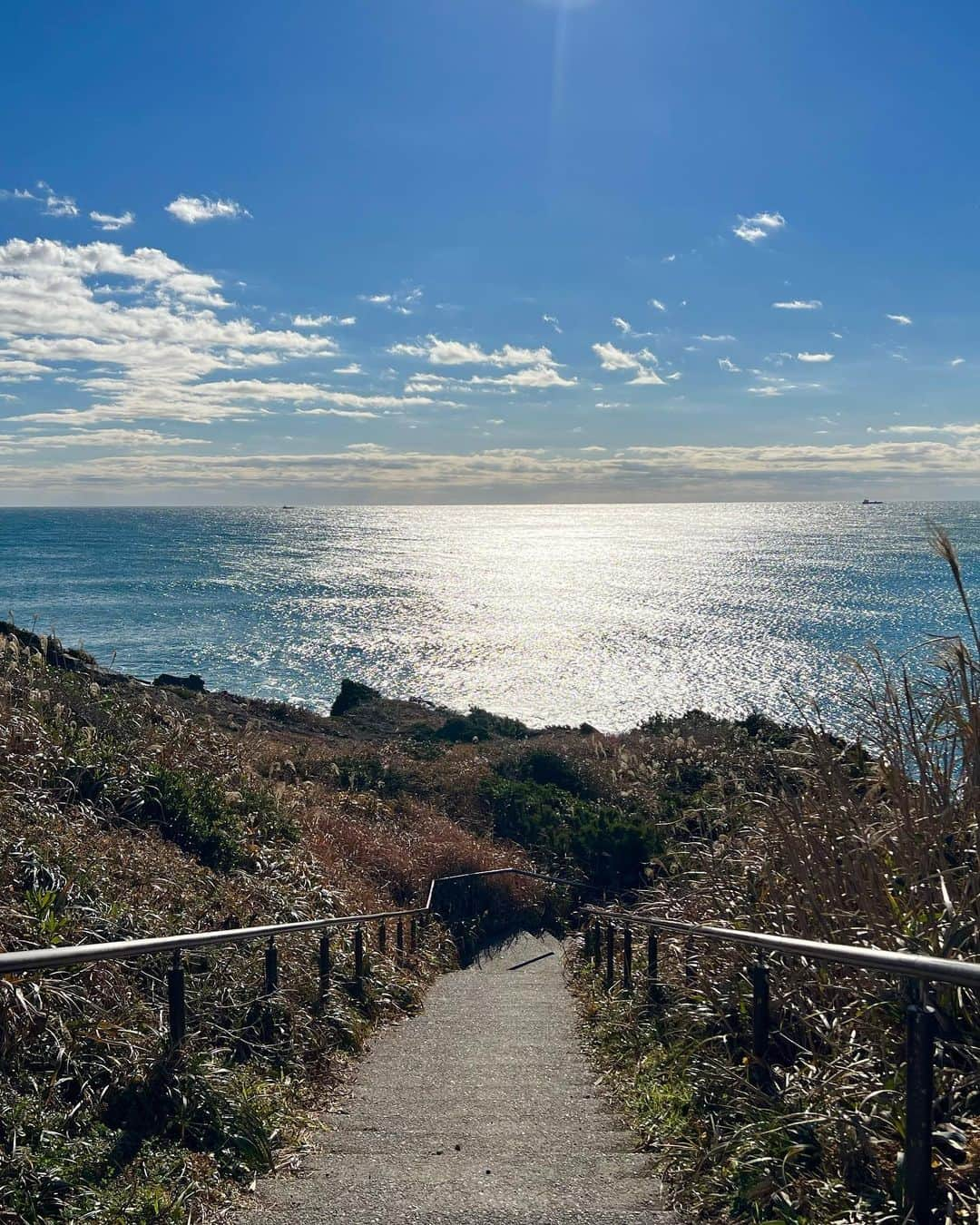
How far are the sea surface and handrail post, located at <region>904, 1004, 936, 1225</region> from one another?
3388 mm

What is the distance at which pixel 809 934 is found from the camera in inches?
199

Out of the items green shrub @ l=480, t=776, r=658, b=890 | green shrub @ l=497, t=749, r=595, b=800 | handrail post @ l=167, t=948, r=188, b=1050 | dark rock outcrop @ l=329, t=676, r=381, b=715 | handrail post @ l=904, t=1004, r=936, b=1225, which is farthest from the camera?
dark rock outcrop @ l=329, t=676, r=381, b=715

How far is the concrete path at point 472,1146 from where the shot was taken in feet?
12.7

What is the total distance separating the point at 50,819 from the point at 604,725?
1538 inches

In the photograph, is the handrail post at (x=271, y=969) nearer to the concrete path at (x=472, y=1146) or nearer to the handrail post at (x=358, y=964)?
the concrete path at (x=472, y=1146)

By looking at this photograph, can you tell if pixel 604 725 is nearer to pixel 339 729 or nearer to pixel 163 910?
pixel 339 729

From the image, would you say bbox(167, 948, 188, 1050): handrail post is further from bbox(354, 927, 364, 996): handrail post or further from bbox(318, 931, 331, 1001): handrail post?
bbox(354, 927, 364, 996): handrail post

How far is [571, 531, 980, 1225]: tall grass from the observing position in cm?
358

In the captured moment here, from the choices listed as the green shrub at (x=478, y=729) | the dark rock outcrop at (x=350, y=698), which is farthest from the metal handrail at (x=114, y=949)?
the dark rock outcrop at (x=350, y=698)

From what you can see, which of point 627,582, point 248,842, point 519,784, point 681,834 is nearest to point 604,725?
point 519,784

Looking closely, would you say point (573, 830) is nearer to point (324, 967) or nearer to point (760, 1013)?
point (324, 967)

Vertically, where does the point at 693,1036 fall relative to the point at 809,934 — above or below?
below

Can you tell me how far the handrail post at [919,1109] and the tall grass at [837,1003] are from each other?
15 centimetres

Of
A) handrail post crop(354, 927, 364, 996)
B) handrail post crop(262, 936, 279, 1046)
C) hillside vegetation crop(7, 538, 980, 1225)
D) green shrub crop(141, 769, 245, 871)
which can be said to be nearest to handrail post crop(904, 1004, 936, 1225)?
hillside vegetation crop(7, 538, 980, 1225)
